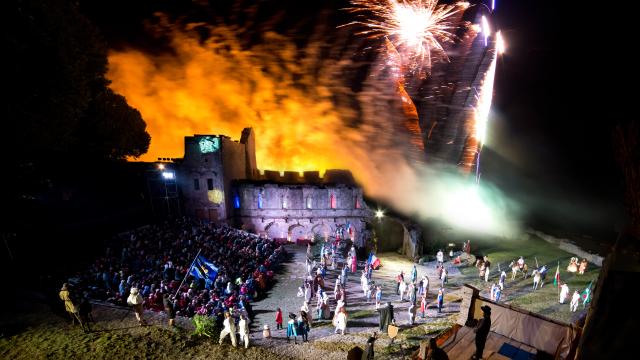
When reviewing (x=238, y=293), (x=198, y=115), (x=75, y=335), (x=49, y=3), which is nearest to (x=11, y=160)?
(x=49, y=3)

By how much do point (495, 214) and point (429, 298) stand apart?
27.4m

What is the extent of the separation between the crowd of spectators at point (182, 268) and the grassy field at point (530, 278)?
47.7 feet

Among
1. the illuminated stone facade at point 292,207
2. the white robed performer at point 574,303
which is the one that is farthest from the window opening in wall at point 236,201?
the white robed performer at point 574,303

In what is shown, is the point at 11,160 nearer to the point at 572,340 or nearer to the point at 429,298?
Answer: the point at 572,340

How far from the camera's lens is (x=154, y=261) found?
686 inches

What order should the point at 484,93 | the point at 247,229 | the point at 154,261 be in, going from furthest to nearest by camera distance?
the point at 484,93 → the point at 247,229 → the point at 154,261

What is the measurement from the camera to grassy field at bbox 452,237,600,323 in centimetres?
1548

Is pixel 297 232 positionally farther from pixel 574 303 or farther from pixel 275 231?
pixel 574 303

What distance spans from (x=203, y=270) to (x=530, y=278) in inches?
830

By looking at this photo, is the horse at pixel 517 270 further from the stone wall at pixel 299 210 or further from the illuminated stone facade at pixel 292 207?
the stone wall at pixel 299 210

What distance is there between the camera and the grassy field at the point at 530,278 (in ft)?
50.8

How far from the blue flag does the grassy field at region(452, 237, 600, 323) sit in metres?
16.2

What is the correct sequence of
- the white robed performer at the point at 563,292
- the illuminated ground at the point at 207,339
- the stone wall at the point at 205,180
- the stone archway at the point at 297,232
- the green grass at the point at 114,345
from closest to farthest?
1. the green grass at the point at 114,345
2. the illuminated ground at the point at 207,339
3. the white robed performer at the point at 563,292
4. the stone wall at the point at 205,180
5. the stone archway at the point at 297,232

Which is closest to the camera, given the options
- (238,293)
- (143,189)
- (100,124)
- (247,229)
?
(238,293)
